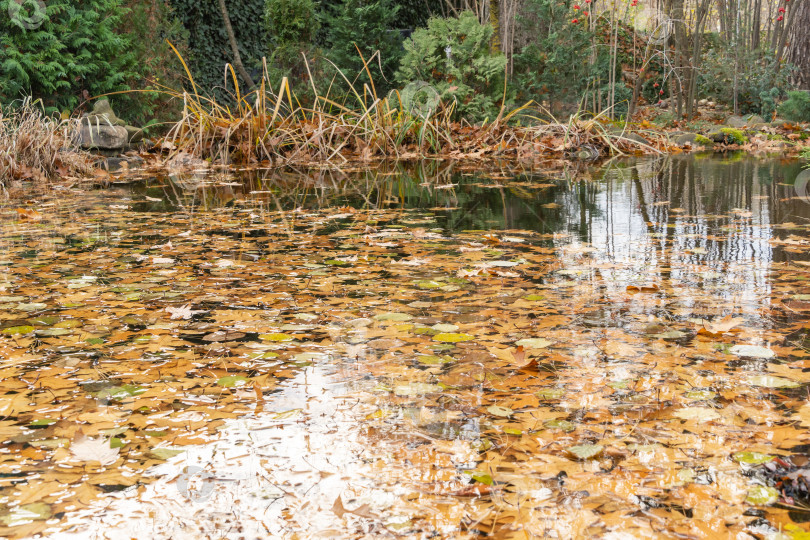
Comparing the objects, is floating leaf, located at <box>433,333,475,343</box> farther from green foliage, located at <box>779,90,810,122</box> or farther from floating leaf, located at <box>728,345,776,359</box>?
green foliage, located at <box>779,90,810,122</box>

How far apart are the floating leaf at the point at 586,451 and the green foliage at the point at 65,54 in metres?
8.21

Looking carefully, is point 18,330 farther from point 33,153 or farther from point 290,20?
point 290,20

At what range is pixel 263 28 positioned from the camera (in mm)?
12047

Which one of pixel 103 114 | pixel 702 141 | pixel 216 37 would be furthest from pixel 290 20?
pixel 702 141

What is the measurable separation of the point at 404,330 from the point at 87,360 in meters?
0.88

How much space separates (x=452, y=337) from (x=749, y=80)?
11092 mm

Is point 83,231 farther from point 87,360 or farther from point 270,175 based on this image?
point 270,175

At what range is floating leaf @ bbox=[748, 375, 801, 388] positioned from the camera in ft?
5.38

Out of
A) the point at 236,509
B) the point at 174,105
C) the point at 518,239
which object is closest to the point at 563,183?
the point at 518,239

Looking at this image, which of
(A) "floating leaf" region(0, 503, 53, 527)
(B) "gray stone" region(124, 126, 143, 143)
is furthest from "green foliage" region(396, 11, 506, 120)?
(A) "floating leaf" region(0, 503, 53, 527)

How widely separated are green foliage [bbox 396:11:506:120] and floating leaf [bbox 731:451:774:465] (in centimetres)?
783

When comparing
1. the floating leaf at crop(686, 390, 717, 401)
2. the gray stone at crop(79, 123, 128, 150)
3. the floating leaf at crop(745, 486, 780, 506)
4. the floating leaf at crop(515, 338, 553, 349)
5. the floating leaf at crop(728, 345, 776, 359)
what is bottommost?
the floating leaf at crop(745, 486, 780, 506)

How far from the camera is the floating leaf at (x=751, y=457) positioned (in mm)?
1309

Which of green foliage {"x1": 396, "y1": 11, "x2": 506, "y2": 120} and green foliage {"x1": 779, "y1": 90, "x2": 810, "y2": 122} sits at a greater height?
green foliage {"x1": 396, "y1": 11, "x2": 506, "y2": 120}
